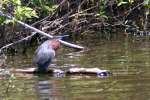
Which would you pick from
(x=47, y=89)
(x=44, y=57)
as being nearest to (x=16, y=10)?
(x=44, y=57)

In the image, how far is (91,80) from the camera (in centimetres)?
901

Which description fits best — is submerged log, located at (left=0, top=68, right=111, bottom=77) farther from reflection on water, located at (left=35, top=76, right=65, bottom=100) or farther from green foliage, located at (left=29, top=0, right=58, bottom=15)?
green foliage, located at (left=29, top=0, right=58, bottom=15)

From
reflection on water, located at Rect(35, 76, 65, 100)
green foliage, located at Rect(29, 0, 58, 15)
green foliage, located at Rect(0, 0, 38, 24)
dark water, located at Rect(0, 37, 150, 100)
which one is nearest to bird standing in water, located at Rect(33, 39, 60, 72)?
dark water, located at Rect(0, 37, 150, 100)

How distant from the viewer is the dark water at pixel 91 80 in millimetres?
7941

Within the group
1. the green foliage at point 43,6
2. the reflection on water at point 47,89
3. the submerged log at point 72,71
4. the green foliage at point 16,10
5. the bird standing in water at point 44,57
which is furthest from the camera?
the green foliage at point 43,6

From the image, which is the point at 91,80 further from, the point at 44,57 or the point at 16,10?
the point at 16,10

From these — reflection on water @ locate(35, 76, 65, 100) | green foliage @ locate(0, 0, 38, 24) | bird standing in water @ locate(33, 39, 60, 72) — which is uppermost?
green foliage @ locate(0, 0, 38, 24)

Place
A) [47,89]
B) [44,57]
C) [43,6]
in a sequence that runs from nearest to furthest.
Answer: [47,89]
[44,57]
[43,6]

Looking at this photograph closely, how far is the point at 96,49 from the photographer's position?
12.6m

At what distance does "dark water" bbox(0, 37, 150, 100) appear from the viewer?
7941mm

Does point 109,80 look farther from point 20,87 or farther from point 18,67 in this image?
point 18,67

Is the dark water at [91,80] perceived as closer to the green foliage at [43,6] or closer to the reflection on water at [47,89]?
the reflection on water at [47,89]

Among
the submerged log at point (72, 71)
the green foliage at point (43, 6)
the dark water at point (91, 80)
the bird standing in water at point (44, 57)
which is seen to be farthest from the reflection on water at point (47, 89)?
the green foliage at point (43, 6)

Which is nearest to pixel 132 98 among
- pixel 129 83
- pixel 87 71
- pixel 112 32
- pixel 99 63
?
pixel 129 83
